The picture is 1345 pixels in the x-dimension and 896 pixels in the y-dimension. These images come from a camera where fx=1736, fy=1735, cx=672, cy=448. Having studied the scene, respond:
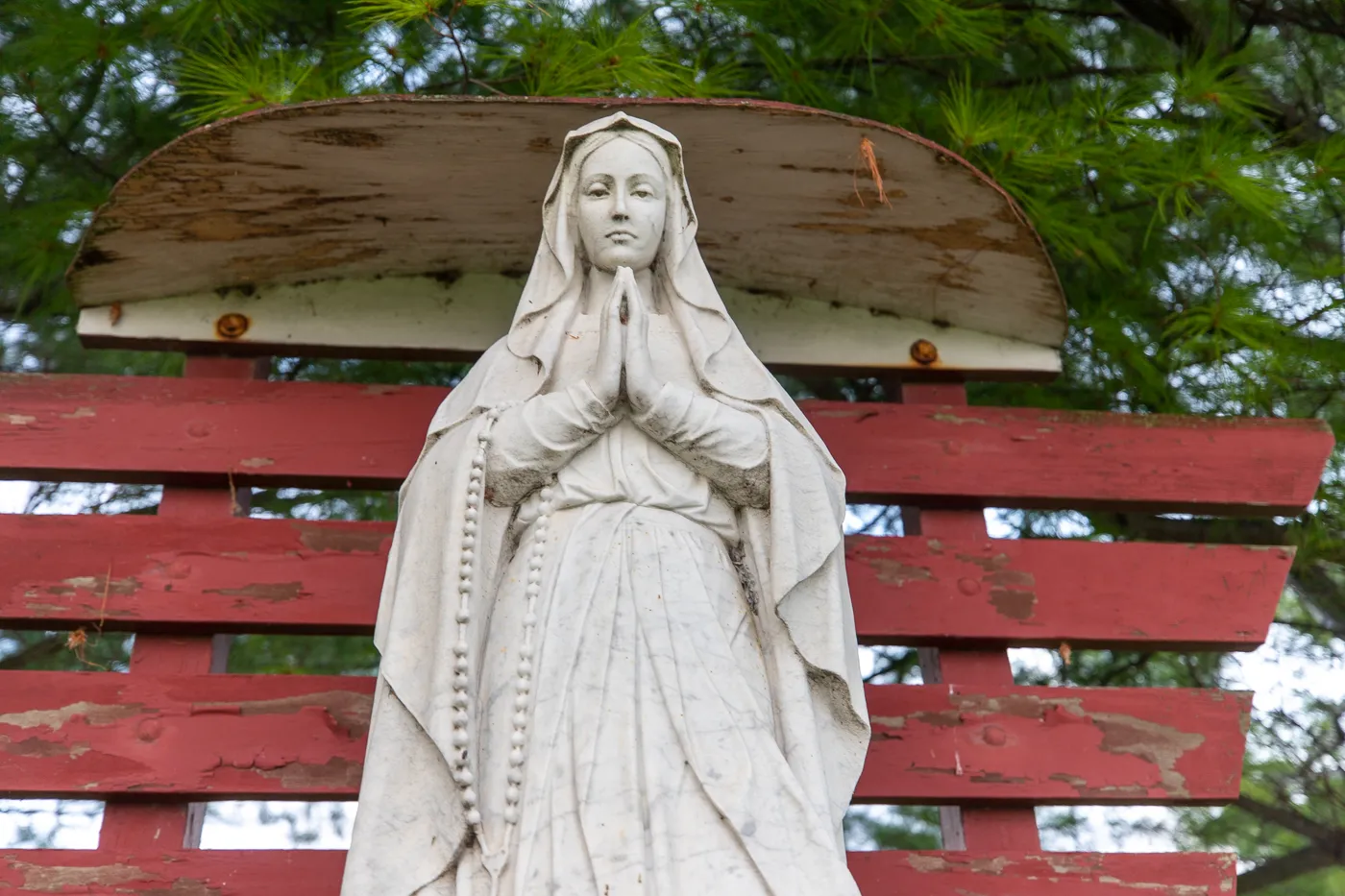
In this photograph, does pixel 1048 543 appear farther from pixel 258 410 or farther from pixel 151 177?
pixel 151 177

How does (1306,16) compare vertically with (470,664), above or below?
above

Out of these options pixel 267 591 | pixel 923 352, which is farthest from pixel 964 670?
pixel 267 591

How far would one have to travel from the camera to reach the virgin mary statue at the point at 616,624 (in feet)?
12.2

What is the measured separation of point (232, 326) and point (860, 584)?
7.20 ft

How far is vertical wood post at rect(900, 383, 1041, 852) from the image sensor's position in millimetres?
4960

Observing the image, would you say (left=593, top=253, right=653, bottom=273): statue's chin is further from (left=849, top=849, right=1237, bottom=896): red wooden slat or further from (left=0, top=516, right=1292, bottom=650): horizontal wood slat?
(left=849, top=849, right=1237, bottom=896): red wooden slat

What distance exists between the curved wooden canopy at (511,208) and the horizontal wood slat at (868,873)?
182 cm

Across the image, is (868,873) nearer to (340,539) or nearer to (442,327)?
(340,539)

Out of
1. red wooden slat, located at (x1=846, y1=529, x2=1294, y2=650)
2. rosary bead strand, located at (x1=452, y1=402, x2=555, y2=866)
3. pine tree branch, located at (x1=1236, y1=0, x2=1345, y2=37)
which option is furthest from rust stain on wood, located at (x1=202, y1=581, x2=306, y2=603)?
pine tree branch, located at (x1=1236, y1=0, x2=1345, y2=37)

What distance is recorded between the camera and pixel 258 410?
547cm

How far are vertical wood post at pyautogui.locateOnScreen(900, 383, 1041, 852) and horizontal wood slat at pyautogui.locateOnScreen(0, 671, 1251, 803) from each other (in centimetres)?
7

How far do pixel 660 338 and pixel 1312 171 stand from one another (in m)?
2.64

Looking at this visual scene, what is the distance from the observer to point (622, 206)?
4512 mm

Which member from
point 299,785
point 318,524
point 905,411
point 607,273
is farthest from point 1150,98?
point 299,785
